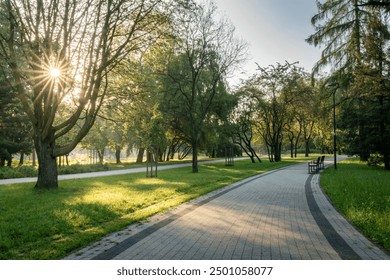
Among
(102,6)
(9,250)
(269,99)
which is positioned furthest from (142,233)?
(269,99)

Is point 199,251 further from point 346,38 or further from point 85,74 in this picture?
point 346,38

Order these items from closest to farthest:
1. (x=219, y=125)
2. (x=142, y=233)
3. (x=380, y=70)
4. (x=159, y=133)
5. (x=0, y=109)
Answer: (x=142, y=233) → (x=380, y=70) → (x=159, y=133) → (x=0, y=109) → (x=219, y=125)

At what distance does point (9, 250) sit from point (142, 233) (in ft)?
8.00

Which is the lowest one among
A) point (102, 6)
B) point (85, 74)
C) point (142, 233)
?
point (142, 233)

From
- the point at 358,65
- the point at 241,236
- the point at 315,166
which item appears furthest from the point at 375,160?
the point at 241,236

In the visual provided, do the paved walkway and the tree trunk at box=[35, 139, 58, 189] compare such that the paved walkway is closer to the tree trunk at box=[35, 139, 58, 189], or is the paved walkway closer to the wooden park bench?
the tree trunk at box=[35, 139, 58, 189]

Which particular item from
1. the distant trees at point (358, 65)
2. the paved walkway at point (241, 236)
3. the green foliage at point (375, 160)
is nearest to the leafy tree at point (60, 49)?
the paved walkway at point (241, 236)

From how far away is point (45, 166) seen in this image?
1379cm

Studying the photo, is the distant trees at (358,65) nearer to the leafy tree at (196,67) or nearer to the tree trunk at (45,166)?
the leafy tree at (196,67)

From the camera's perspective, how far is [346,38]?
26141 mm

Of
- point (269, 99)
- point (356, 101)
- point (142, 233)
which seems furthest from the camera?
point (269, 99)

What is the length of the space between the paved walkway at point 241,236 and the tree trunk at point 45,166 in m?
6.93

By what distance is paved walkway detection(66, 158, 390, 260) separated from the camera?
17.5ft

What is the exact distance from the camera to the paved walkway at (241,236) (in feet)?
17.5
